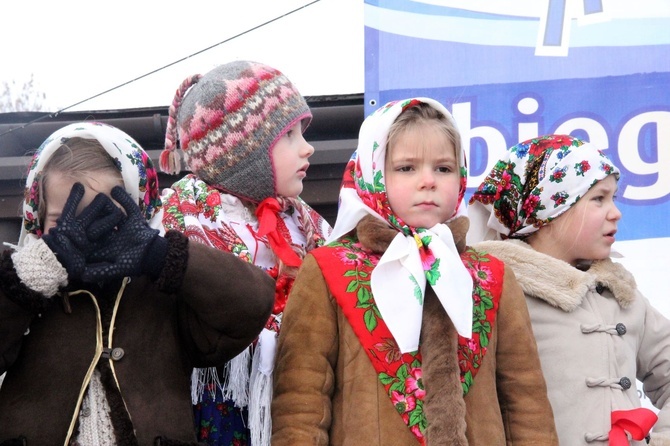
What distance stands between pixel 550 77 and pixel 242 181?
139 cm

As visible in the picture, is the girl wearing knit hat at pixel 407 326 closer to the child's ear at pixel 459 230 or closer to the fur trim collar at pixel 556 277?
the child's ear at pixel 459 230

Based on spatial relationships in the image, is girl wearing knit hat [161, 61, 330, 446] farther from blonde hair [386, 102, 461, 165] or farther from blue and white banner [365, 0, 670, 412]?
blue and white banner [365, 0, 670, 412]

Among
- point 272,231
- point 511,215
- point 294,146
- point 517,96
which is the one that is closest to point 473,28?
point 517,96

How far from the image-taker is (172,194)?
7.72 ft

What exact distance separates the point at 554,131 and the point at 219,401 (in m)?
1.67

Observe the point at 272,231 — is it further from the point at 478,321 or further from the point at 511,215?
the point at 511,215

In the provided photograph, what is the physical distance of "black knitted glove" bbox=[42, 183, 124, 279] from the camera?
1.72 meters

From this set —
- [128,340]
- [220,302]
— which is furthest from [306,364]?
[128,340]

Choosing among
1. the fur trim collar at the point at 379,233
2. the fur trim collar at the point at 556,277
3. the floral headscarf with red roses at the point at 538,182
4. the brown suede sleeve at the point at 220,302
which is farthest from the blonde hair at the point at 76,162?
the floral headscarf with red roses at the point at 538,182

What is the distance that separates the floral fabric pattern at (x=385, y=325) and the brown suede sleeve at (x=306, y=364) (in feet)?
0.14

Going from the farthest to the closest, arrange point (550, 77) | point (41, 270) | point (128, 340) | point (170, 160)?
point (550, 77) → point (170, 160) → point (128, 340) → point (41, 270)

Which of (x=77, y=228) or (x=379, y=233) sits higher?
(x=77, y=228)

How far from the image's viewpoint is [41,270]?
1.72 meters

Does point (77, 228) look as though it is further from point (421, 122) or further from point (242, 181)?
point (421, 122)
